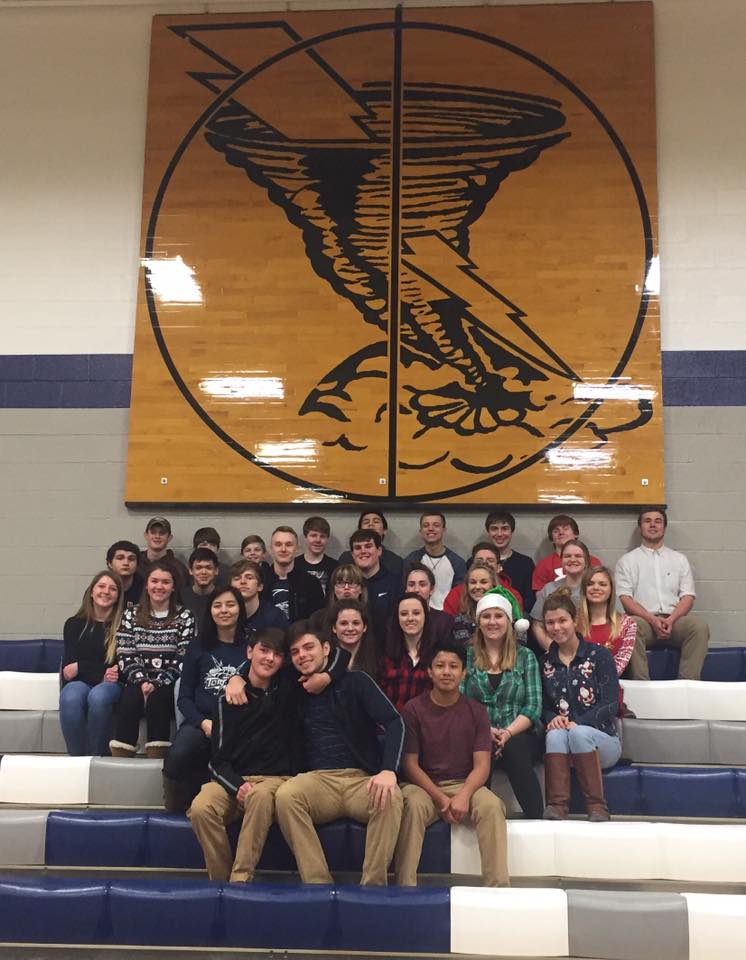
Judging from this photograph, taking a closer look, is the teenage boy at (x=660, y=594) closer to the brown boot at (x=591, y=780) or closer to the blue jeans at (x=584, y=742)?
the blue jeans at (x=584, y=742)

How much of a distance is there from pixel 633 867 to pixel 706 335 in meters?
3.45

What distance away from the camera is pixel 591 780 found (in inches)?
139

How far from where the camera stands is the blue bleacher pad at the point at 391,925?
9.70 ft

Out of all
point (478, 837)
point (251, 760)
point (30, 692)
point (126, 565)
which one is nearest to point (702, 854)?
point (478, 837)

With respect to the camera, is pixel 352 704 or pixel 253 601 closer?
pixel 352 704

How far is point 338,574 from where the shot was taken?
4.38 meters

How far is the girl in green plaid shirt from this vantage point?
3.55 meters

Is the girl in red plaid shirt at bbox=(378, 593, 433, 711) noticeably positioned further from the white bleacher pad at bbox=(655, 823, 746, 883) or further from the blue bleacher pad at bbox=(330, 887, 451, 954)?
the white bleacher pad at bbox=(655, 823, 746, 883)

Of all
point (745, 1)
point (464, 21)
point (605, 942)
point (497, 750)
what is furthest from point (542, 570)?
point (745, 1)

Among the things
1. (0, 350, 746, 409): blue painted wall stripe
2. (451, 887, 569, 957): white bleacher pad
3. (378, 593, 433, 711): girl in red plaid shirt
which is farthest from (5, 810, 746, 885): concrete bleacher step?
(0, 350, 746, 409): blue painted wall stripe

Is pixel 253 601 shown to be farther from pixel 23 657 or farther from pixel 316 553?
pixel 23 657

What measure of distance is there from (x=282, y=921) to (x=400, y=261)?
401cm

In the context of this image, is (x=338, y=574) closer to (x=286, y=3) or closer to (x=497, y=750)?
(x=497, y=750)

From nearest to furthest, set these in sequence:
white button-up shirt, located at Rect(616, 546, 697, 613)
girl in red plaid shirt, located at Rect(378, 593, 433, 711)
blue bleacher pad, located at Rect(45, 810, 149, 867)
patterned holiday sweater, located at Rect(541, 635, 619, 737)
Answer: blue bleacher pad, located at Rect(45, 810, 149, 867) < patterned holiday sweater, located at Rect(541, 635, 619, 737) < girl in red plaid shirt, located at Rect(378, 593, 433, 711) < white button-up shirt, located at Rect(616, 546, 697, 613)
